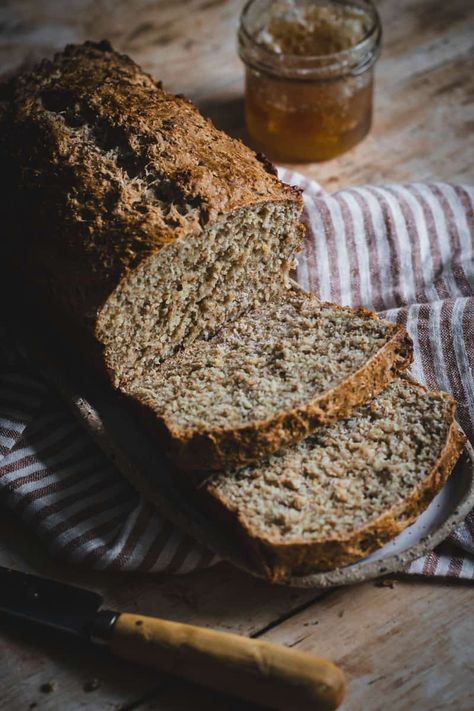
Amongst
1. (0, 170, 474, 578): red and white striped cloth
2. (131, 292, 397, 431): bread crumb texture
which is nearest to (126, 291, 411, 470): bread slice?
(131, 292, 397, 431): bread crumb texture

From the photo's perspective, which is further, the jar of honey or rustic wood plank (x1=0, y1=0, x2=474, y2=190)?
rustic wood plank (x1=0, y1=0, x2=474, y2=190)

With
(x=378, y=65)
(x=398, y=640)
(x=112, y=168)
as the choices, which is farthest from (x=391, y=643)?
(x=378, y=65)

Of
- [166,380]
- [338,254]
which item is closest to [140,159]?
[166,380]

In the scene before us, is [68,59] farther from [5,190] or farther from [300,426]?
[300,426]

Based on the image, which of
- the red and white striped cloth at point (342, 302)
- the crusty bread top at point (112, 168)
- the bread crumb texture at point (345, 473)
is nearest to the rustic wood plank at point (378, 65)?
the red and white striped cloth at point (342, 302)

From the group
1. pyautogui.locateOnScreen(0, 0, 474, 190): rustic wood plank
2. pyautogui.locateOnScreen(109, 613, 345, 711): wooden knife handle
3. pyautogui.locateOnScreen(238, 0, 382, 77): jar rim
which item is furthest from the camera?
pyautogui.locateOnScreen(0, 0, 474, 190): rustic wood plank

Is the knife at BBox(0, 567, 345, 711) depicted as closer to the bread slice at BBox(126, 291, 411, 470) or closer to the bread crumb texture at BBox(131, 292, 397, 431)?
the bread slice at BBox(126, 291, 411, 470)
